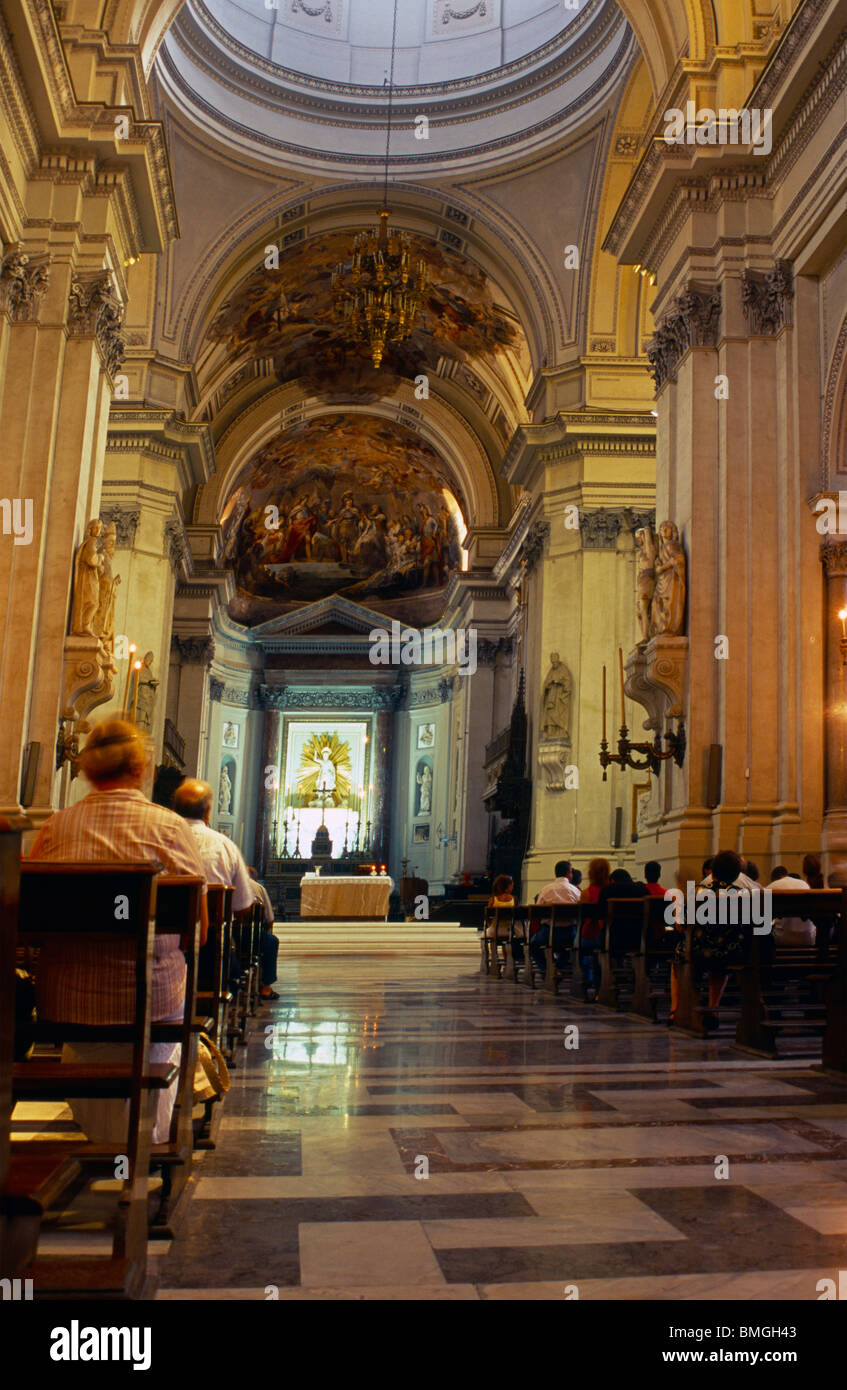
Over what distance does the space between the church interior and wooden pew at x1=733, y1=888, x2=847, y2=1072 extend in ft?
0.12

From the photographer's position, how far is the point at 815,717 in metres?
10.5

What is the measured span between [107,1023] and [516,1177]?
4.25 ft

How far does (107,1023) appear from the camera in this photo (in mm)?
3332

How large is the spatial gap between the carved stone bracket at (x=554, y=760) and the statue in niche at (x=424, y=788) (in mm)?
12191

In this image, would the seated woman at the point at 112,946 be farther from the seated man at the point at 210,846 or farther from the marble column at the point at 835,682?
the marble column at the point at 835,682

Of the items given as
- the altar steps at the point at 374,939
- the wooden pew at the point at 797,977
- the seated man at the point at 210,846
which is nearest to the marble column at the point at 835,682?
the wooden pew at the point at 797,977

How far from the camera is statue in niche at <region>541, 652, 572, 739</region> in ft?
63.4

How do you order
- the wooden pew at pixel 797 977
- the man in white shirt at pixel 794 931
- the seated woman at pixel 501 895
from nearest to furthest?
the wooden pew at pixel 797 977, the man in white shirt at pixel 794 931, the seated woman at pixel 501 895

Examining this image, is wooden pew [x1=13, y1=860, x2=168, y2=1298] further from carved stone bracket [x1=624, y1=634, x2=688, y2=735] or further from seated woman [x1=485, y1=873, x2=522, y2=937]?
seated woman [x1=485, y1=873, x2=522, y2=937]

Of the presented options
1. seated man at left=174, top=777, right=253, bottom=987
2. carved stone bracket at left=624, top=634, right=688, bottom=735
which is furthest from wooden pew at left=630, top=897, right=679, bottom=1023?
carved stone bracket at left=624, top=634, right=688, bottom=735

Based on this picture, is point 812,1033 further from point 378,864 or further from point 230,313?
point 378,864

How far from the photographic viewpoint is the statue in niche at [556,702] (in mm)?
19312

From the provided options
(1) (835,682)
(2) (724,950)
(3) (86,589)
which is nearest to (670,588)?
(1) (835,682)

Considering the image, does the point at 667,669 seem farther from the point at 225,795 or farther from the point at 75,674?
the point at 225,795
